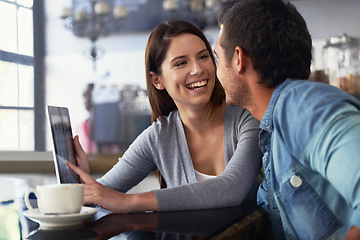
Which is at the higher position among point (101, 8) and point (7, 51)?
point (101, 8)

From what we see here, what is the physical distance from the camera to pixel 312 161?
759 millimetres

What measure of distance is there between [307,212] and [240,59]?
0.36 metres

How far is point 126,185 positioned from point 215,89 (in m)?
0.44

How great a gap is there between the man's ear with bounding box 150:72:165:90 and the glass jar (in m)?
2.30

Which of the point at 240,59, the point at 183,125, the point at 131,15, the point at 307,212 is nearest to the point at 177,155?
the point at 183,125

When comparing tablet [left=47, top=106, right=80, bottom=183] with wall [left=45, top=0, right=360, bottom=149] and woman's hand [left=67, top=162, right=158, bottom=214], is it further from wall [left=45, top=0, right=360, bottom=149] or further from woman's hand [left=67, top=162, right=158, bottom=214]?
wall [left=45, top=0, right=360, bottom=149]

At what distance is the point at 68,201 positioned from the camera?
2.46 feet

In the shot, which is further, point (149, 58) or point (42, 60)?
point (42, 60)

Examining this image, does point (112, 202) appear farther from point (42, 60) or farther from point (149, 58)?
point (42, 60)

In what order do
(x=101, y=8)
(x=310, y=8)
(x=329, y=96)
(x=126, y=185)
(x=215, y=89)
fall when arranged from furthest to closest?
(x=310, y=8) → (x=101, y=8) → (x=215, y=89) → (x=126, y=185) → (x=329, y=96)

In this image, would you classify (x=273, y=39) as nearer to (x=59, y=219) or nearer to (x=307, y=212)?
(x=307, y=212)

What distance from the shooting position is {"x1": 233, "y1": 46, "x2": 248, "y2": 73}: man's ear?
976 mm

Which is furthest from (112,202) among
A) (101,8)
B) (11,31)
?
(11,31)

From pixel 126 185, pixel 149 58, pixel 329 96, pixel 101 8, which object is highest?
pixel 101 8
